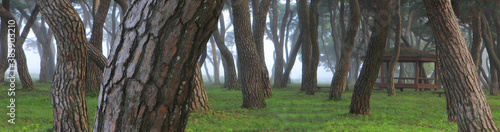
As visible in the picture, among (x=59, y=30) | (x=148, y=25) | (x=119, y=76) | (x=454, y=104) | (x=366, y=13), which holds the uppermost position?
(x=366, y=13)

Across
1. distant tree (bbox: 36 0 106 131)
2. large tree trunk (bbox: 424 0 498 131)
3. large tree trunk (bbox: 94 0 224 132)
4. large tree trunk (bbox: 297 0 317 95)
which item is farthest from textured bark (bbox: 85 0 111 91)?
large tree trunk (bbox: 94 0 224 132)

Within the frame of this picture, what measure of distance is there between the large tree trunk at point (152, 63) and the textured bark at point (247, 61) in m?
8.21

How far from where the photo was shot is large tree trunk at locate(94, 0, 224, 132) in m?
1.70

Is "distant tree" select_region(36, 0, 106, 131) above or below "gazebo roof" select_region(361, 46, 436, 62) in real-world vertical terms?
below

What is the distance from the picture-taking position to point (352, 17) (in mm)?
12539

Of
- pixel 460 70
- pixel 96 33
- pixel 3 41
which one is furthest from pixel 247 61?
pixel 3 41

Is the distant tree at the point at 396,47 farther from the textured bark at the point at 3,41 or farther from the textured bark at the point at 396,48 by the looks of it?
the textured bark at the point at 3,41

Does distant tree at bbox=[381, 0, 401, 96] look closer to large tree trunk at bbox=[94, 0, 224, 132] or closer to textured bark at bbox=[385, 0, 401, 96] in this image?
textured bark at bbox=[385, 0, 401, 96]

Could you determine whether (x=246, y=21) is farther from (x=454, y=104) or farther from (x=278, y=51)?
(x=278, y=51)

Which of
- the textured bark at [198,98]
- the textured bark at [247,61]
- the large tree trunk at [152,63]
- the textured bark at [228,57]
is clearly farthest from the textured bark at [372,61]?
the textured bark at [228,57]

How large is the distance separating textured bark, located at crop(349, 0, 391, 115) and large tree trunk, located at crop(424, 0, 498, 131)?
2.61m

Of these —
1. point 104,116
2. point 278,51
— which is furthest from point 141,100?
point 278,51

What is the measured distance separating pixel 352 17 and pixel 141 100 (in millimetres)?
11672

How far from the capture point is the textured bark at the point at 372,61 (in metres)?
8.23
